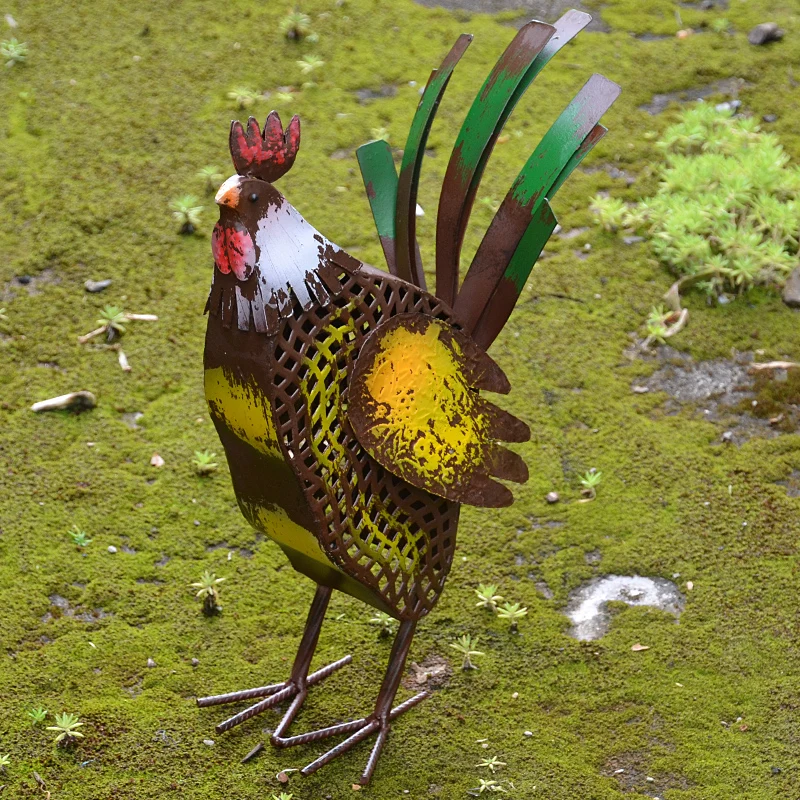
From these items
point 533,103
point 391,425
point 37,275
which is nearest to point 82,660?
point 391,425

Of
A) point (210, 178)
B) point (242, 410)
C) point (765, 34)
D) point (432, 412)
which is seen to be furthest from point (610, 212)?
point (242, 410)

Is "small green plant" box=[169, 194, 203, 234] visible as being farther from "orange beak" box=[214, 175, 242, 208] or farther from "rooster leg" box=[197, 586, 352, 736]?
"orange beak" box=[214, 175, 242, 208]

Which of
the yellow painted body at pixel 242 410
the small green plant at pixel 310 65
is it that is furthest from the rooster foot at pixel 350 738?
the small green plant at pixel 310 65

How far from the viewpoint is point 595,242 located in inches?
209

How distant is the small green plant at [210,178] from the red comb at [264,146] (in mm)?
2856

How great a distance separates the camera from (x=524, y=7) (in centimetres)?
678

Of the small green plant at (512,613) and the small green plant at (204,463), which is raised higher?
the small green plant at (204,463)

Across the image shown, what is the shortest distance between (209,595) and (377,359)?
4.18 feet

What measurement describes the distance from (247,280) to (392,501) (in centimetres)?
71

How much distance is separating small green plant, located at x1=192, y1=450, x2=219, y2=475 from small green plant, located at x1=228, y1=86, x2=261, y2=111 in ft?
8.13

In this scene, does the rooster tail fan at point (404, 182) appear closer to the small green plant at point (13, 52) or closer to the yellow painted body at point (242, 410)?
the yellow painted body at point (242, 410)

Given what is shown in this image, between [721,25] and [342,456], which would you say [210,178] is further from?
[721,25]

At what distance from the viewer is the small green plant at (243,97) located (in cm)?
595

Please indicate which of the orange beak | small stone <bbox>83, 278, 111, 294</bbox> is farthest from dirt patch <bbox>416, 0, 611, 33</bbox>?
the orange beak
